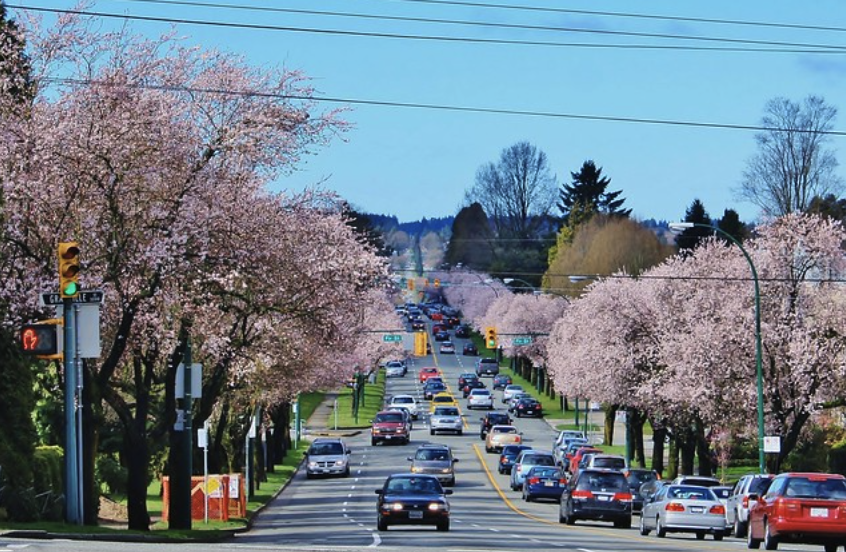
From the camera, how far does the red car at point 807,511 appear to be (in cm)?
2845

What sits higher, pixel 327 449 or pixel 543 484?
pixel 327 449

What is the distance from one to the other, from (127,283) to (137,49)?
4.67 metres

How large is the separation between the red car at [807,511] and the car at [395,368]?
4652 inches

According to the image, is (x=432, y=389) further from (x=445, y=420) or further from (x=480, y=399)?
(x=445, y=420)

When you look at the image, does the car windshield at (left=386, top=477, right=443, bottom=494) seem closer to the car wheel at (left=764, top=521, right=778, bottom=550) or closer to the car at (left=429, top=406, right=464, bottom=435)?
the car wheel at (left=764, top=521, right=778, bottom=550)

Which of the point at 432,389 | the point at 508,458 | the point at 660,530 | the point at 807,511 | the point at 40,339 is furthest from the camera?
the point at 432,389

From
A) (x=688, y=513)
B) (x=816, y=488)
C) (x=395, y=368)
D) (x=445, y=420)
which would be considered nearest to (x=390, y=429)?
(x=445, y=420)

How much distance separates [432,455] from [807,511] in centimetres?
3214

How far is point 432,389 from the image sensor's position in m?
123

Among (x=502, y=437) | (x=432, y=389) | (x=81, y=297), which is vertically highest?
(x=81, y=297)

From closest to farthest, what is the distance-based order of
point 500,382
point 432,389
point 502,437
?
point 502,437
point 432,389
point 500,382

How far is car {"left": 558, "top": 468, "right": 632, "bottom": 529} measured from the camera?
41.5m

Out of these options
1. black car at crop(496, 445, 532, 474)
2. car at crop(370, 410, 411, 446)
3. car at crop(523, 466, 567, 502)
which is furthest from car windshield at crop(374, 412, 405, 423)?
car at crop(523, 466, 567, 502)

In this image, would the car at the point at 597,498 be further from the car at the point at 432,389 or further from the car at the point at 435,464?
the car at the point at 432,389
